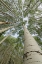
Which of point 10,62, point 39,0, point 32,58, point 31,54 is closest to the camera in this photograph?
point 32,58

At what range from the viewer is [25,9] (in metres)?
7.00

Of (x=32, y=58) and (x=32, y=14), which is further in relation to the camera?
(x=32, y=14)

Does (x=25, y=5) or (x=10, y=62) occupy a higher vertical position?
(x=25, y=5)

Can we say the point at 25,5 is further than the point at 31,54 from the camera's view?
Yes

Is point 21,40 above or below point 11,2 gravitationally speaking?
below

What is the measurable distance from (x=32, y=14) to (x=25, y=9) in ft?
1.67

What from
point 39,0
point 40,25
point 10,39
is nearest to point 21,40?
point 10,39

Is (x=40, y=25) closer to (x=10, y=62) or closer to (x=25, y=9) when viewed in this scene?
(x=25, y=9)

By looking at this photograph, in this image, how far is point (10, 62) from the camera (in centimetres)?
449

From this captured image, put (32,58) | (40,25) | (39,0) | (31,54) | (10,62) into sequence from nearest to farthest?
(32,58) < (31,54) < (10,62) < (39,0) < (40,25)

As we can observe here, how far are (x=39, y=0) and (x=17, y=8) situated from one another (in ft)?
4.16

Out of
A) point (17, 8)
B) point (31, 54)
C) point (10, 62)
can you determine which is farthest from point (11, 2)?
point (31, 54)

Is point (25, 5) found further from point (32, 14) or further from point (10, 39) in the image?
point (10, 39)

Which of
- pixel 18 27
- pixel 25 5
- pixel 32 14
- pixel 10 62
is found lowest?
pixel 10 62
